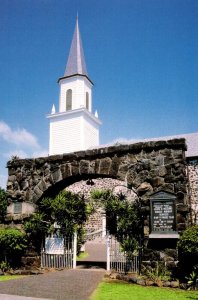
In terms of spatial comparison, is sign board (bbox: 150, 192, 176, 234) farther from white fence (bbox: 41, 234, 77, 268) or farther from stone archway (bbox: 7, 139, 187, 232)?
white fence (bbox: 41, 234, 77, 268)

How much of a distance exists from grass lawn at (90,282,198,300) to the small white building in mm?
27526

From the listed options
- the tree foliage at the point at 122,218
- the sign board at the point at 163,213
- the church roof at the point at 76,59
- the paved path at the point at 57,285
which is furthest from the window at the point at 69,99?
the sign board at the point at 163,213

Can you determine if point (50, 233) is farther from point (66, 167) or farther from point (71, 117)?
point (71, 117)

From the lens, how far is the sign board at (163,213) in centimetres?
945

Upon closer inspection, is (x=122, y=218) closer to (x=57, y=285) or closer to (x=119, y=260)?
(x=119, y=260)

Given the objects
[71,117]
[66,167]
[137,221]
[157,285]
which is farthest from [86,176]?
[71,117]

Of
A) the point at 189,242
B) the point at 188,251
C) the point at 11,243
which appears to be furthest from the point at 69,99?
the point at 188,251

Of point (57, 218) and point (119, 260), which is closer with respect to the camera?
point (119, 260)

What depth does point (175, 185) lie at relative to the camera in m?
9.80

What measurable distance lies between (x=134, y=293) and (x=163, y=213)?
2.87 m

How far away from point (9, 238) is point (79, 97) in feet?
90.1

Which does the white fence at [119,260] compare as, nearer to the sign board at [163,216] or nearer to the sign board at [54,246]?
the sign board at [163,216]

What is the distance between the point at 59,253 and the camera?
37.3 ft

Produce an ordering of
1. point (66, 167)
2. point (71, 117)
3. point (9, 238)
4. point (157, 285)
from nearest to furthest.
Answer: point (157, 285) < point (9, 238) < point (66, 167) < point (71, 117)
